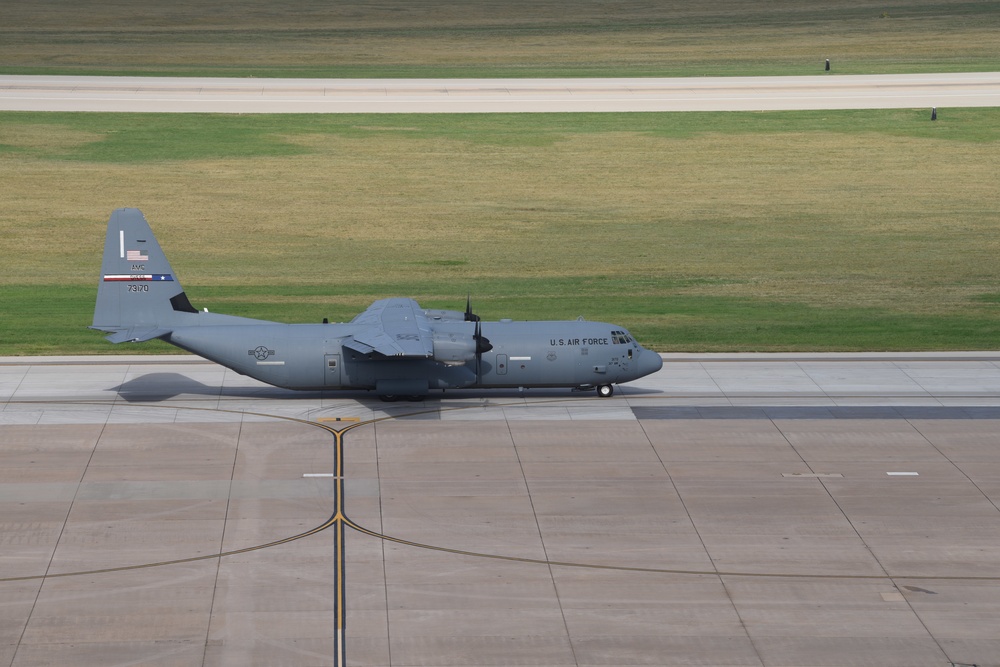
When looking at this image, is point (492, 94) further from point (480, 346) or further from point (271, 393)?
point (480, 346)

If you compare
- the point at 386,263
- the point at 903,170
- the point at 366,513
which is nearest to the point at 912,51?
the point at 903,170

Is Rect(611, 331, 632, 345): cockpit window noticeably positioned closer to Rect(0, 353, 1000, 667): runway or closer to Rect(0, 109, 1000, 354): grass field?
Rect(0, 353, 1000, 667): runway

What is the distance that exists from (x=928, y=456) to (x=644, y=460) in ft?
30.4

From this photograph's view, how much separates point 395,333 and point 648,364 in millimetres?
9520

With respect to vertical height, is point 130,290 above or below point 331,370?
above

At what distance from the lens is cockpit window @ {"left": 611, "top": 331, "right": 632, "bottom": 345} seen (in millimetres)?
45781

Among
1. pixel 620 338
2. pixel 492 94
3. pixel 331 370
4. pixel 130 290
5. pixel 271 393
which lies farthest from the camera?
pixel 492 94

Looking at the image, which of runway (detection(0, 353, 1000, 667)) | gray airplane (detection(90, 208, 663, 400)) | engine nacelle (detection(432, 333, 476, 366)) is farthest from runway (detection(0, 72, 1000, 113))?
engine nacelle (detection(432, 333, 476, 366))

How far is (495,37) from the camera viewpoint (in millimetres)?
127812

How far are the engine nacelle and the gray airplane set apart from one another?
1.4 inches

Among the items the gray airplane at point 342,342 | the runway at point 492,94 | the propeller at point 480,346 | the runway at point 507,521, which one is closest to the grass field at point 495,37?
the runway at point 492,94

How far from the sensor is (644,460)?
40.2m

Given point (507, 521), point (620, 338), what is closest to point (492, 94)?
point (620, 338)

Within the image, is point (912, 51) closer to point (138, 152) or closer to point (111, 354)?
point (138, 152)
